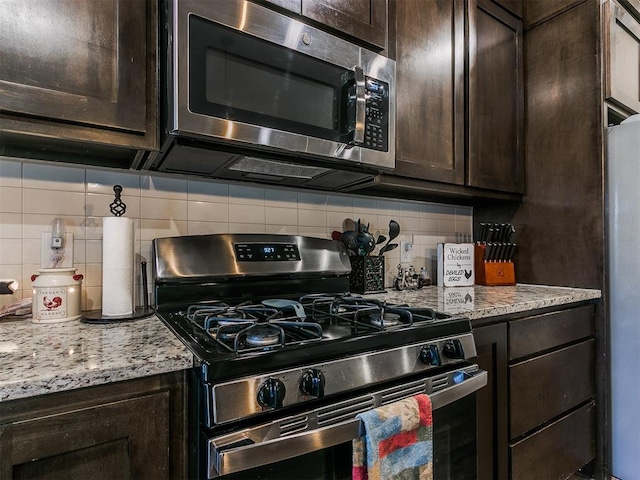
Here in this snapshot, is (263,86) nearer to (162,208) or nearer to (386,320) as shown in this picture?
(162,208)

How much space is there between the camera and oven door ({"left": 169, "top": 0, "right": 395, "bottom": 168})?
98cm

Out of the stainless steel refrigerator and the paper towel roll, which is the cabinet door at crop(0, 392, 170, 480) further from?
the stainless steel refrigerator

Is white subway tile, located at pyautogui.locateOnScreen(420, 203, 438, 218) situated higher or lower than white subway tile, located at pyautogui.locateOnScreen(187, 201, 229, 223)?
higher

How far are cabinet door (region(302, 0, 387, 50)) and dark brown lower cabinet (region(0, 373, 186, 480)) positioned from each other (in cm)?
116

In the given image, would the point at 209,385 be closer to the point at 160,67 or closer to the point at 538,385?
the point at 160,67

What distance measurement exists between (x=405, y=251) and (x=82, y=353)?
153cm

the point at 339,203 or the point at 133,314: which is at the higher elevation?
the point at 339,203

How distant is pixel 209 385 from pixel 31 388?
10.9 inches

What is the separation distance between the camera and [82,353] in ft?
2.41

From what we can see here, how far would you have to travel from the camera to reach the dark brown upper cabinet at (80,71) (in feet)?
2.81

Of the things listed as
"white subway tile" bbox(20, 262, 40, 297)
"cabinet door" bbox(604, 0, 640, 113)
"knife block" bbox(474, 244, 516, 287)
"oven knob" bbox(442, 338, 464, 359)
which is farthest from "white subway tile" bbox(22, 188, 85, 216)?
"cabinet door" bbox(604, 0, 640, 113)

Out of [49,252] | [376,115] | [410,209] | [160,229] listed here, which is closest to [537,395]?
[410,209]

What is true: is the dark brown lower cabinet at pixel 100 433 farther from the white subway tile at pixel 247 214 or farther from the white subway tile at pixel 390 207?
the white subway tile at pixel 390 207

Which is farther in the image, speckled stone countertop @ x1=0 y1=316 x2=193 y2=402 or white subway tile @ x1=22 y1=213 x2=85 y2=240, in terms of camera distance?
white subway tile @ x1=22 y1=213 x2=85 y2=240
